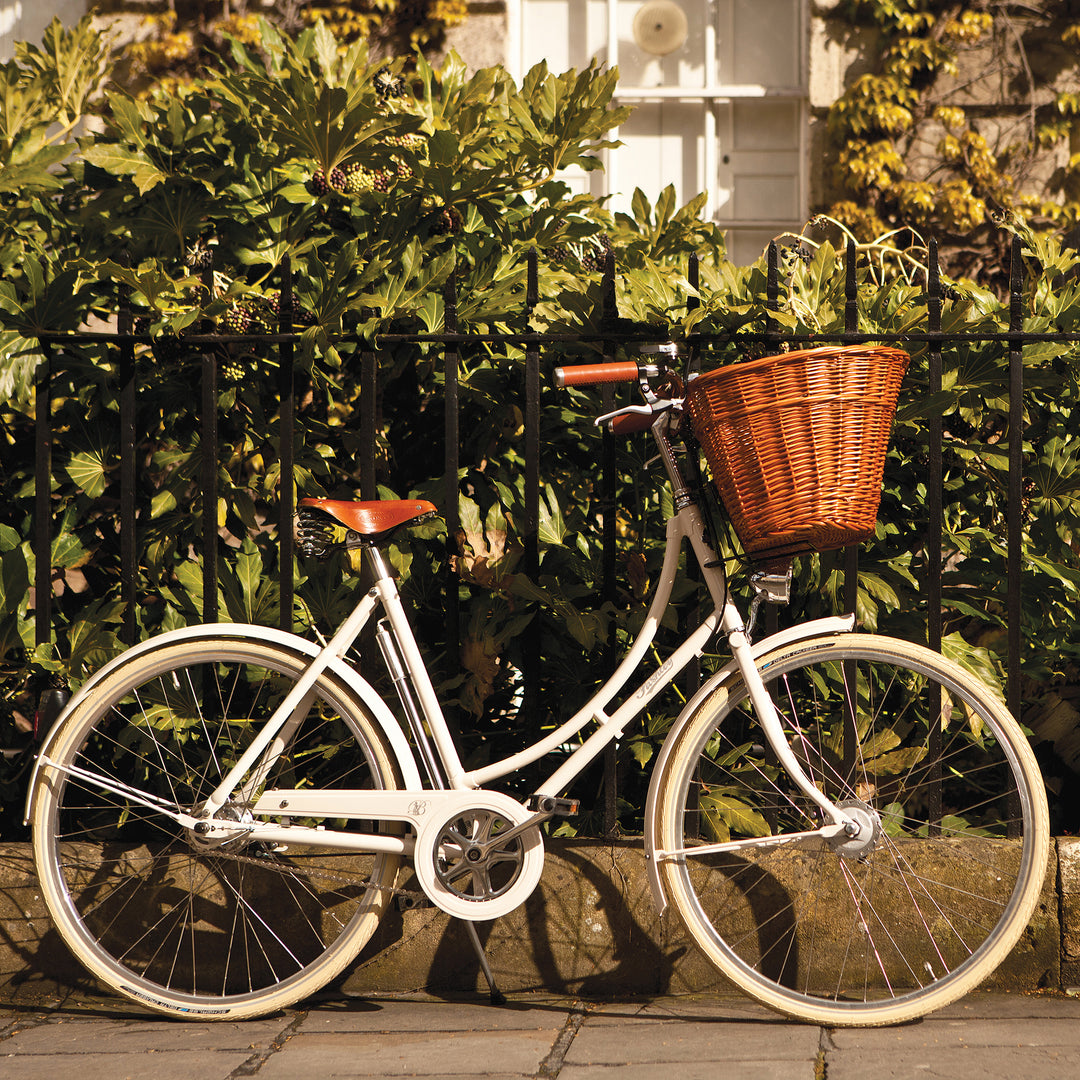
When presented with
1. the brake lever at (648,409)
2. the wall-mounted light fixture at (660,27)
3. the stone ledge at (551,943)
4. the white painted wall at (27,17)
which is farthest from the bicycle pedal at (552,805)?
the white painted wall at (27,17)

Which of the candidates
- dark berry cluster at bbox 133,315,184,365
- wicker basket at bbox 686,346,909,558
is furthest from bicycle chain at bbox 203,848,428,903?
dark berry cluster at bbox 133,315,184,365

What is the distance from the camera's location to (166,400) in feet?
9.50

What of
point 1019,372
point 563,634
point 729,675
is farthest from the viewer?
point 563,634

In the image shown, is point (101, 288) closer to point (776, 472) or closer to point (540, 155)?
point (540, 155)

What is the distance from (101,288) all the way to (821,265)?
183 centimetres

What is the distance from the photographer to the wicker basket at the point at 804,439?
7.01 ft

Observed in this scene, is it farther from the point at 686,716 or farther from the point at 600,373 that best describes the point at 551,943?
the point at 600,373

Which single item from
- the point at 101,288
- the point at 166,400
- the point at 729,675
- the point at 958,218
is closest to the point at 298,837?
the point at 729,675

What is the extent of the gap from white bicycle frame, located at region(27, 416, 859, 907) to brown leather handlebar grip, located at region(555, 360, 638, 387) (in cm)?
13

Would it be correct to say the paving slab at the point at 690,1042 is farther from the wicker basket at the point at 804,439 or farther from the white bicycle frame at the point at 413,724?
the wicker basket at the point at 804,439

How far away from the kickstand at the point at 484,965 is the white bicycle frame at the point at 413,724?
23 cm

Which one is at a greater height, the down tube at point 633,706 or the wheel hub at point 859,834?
the down tube at point 633,706

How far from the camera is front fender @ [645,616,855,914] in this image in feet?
7.82

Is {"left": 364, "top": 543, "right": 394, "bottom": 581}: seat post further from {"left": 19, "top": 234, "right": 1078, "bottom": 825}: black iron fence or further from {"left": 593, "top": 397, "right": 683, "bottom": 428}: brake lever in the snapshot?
{"left": 593, "top": 397, "right": 683, "bottom": 428}: brake lever
